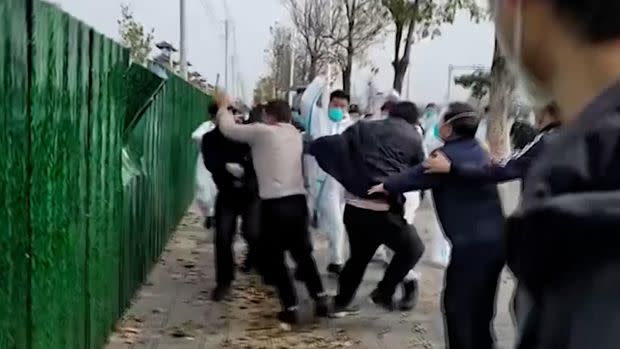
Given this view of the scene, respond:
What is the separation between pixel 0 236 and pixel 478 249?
Result: 9.50 feet

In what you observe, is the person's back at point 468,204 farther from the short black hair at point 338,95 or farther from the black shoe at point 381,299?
the short black hair at point 338,95

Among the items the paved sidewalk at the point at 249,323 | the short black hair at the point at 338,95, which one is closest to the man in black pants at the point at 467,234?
the paved sidewalk at the point at 249,323

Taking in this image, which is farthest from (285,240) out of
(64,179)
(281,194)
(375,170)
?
(64,179)

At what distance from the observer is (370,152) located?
774cm

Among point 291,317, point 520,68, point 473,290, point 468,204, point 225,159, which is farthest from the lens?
point 225,159

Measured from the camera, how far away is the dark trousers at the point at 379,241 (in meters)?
7.85

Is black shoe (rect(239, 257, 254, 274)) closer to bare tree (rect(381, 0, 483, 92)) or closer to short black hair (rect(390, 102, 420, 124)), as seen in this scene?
short black hair (rect(390, 102, 420, 124))

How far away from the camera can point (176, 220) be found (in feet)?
46.5

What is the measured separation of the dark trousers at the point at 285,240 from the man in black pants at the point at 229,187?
0.68 meters

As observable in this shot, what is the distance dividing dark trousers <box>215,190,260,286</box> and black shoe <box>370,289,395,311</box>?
1015 millimetres

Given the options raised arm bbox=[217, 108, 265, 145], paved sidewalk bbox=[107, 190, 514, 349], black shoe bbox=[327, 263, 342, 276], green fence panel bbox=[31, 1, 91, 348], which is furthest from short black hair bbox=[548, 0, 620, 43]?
black shoe bbox=[327, 263, 342, 276]

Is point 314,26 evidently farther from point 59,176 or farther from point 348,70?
point 59,176

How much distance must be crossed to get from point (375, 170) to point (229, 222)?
167 cm

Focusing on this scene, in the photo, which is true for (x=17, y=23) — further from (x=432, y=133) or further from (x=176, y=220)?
(x=176, y=220)
